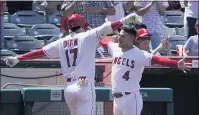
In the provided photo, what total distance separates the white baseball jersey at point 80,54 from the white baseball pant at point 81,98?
0.12m

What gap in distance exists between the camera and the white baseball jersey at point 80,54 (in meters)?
6.62

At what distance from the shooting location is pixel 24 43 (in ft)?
35.9

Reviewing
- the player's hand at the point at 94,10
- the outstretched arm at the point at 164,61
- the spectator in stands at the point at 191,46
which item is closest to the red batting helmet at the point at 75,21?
the outstretched arm at the point at 164,61

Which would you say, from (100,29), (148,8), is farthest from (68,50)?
(148,8)

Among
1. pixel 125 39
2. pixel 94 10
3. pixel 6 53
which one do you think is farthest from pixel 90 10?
pixel 125 39

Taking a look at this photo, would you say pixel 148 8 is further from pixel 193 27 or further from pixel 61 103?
pixel 61 103

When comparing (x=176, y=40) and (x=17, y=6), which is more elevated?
(x=17, y=6)

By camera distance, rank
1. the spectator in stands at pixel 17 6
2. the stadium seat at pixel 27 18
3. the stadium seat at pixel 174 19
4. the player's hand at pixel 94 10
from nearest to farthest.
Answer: the player's hand at pixel 94 10 < the stadium seat at pixel 27 18 < the stadium seat at pixel 174 19 < the spectator in stands at pixel 17 6

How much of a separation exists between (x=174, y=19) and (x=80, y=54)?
6.52 meters

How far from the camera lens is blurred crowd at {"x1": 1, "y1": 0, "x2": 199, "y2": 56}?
361 inches

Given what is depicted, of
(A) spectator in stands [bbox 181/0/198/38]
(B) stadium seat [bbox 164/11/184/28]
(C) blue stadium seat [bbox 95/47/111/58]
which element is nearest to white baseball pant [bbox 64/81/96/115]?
(C) blue stadium seat [bbox 95/47/111/58]

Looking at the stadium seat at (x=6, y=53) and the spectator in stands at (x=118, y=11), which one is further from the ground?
the spectator in stands at (x=118, y=11)

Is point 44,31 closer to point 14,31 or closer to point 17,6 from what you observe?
point 14,31

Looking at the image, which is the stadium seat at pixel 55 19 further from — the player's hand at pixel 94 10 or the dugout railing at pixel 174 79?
the dugout railing at pixel 174 79
